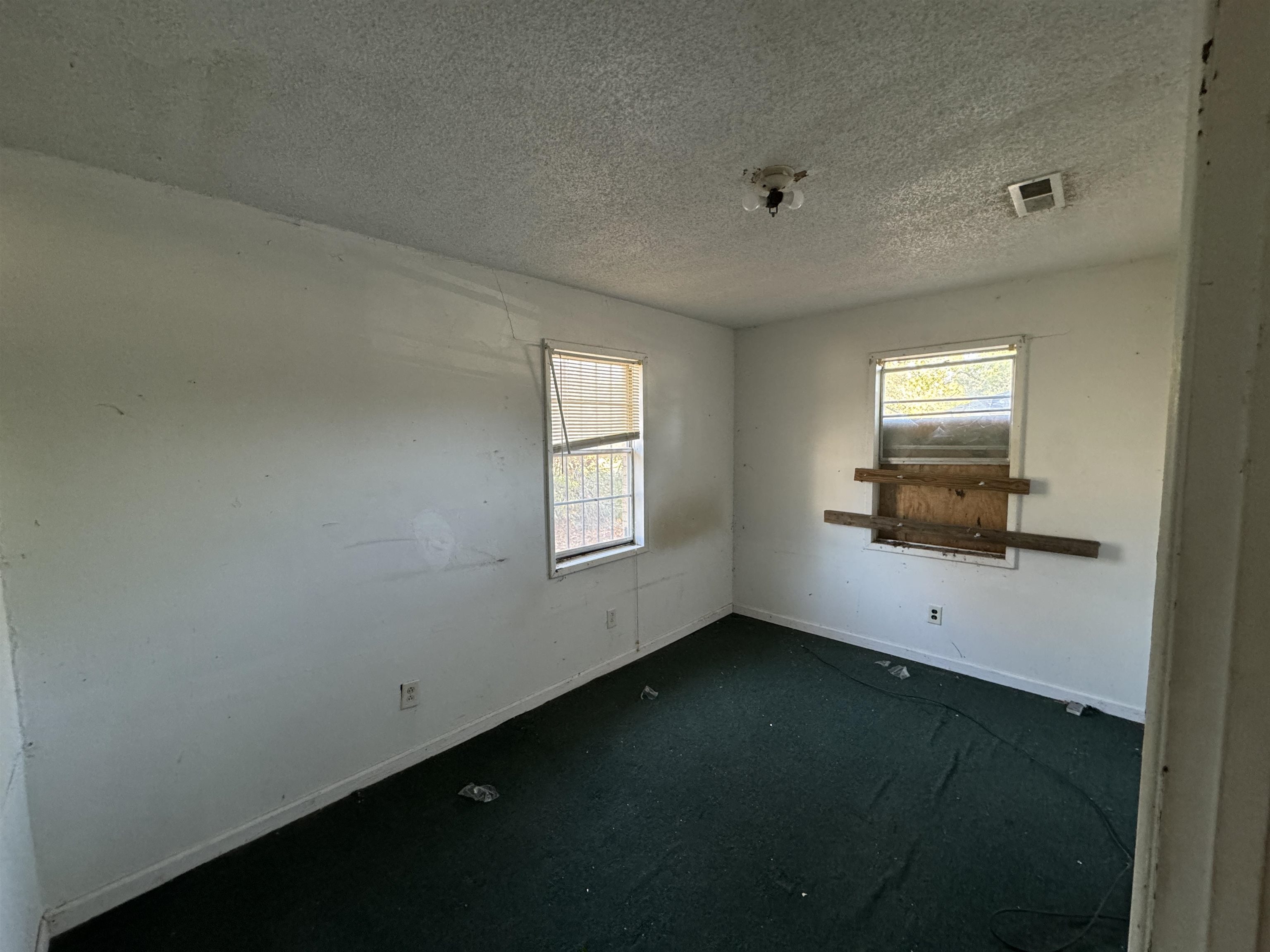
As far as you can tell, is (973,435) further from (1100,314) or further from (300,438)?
(300,438)

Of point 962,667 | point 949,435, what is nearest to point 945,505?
point 949,435

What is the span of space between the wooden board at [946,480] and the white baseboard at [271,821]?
2220 millimetres

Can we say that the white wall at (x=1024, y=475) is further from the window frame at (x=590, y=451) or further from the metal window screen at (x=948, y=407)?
the window frame at (x=590, y=451)

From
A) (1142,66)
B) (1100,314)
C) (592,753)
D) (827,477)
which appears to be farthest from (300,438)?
(1100,314)

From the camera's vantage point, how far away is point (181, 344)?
67.2 inches

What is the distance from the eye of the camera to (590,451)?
10.1ft

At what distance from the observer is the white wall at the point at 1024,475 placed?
2.57 meters

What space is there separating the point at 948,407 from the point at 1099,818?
2110mm

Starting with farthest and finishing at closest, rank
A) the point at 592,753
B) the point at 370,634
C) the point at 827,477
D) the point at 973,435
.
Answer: the point at 827,477
the point at 973,435
the point at 592,753
the point at 370,634

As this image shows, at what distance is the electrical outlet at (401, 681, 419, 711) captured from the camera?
7.46 feet

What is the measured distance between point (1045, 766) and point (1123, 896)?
2.27 feet

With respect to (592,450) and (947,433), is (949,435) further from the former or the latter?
(592,450)

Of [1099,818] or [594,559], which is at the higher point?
[594,559]

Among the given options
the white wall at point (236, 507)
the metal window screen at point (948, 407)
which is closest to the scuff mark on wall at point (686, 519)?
the white wall at point (236, 507)
